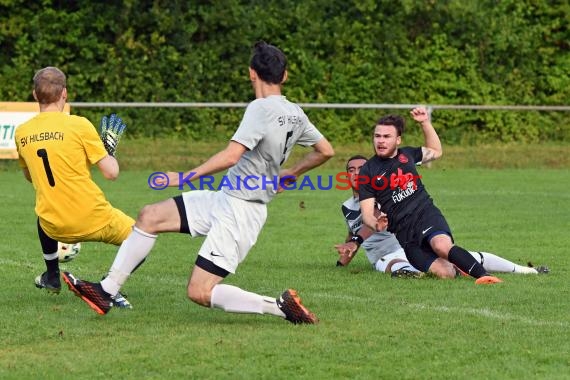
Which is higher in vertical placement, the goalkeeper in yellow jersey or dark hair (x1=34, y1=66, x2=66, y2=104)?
dark hair (x1=34, y1=66, x2=66, y2=104)

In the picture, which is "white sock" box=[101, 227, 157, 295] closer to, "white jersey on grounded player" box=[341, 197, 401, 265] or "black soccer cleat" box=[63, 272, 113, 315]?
"black soccer cleat" box=[63, 272, 113, 315]

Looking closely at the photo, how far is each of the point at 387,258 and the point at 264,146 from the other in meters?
3.31

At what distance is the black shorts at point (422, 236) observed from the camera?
10094mm

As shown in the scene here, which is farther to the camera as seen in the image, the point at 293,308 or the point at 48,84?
the point at 48,84

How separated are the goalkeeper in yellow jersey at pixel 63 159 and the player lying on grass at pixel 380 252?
238cm

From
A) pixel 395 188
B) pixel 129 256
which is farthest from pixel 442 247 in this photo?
pixel 129 256

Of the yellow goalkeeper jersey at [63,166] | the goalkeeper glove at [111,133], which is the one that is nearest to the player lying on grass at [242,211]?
the yellow goalkeeper jersey at [63,166]

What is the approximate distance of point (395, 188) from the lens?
1019 cm

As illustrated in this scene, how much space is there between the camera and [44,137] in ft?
27.4

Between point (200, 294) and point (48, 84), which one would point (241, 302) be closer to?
point (200, 294)

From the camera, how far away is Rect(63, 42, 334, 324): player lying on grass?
302 inches

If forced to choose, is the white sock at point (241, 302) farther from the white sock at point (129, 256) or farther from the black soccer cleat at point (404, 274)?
the black soccer cleat at point (404, 274)

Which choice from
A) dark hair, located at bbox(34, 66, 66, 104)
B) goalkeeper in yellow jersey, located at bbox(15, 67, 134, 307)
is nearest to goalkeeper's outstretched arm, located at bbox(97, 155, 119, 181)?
goalkeeper in yellow jersey, located at bbox(15, 67, 134, 307)

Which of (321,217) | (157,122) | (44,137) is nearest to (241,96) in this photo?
(157,122)
